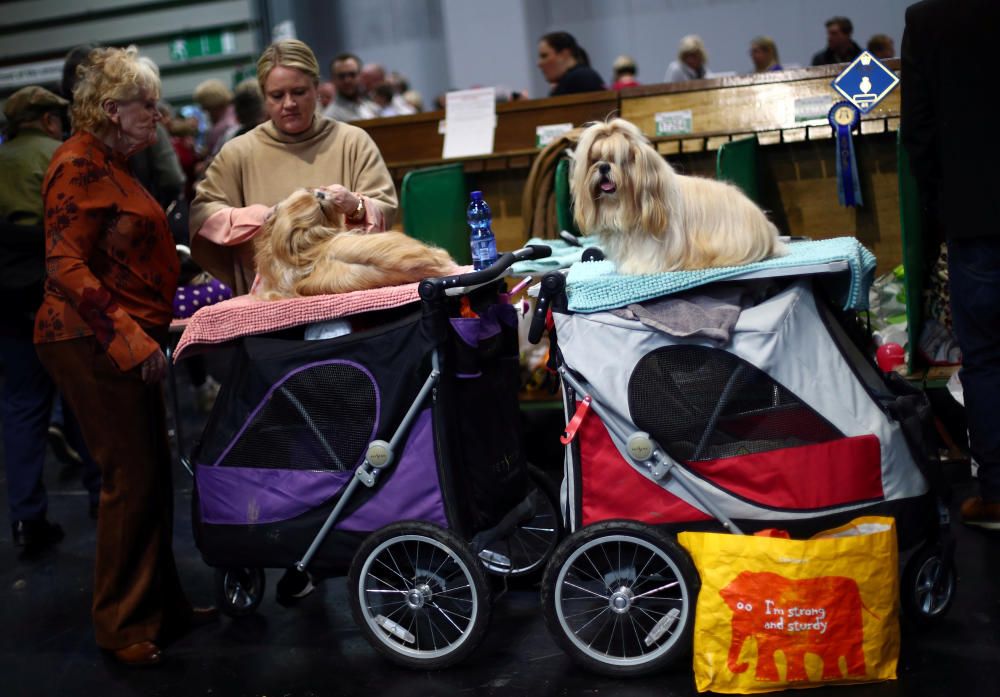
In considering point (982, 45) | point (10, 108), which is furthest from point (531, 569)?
point (10, 108)

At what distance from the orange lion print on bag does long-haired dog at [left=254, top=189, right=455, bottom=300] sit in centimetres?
118

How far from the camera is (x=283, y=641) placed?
326 centimetres

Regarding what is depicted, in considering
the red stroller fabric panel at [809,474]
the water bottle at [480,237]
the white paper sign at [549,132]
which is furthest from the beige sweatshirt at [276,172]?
the white paper sign at [549,132]

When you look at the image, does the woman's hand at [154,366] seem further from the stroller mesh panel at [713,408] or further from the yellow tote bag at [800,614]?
the yellow tote bag at [800,614]

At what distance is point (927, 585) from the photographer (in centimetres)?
287

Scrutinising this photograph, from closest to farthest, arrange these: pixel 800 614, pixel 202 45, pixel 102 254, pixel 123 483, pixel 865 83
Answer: pixel 800 614
pixel 102 254
pixel 123 483
pixel 865 83
pixel 202 45

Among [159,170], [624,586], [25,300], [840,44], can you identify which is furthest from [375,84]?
[624,586]

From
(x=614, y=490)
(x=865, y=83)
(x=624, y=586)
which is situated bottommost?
(x=624, y=586)

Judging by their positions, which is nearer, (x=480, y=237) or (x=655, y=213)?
(x=655, y=213)

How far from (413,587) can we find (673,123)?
2.96 m

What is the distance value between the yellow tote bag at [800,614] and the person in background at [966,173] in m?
1.14

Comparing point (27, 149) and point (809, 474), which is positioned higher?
point (27, 149)

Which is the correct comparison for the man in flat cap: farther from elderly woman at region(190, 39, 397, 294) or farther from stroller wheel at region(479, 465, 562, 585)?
stroller wheel at region(479, 465, 562, 585)

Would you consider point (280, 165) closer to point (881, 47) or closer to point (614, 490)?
point (614, 490)
